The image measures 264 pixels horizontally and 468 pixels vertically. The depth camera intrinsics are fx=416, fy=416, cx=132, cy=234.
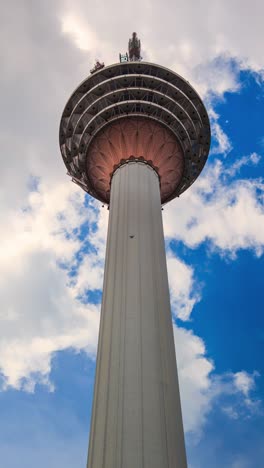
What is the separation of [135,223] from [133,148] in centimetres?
742

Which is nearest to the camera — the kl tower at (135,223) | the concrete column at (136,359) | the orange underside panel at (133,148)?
the concrete column at (136,359)

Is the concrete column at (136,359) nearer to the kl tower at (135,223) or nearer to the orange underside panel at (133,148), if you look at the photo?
Result: the kl tower at (135,223)

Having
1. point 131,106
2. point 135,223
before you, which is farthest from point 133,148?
point 135,223

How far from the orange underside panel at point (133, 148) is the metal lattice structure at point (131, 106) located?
0.63ft

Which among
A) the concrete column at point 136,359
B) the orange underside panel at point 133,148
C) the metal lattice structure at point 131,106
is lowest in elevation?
the concrete column at point 136,359

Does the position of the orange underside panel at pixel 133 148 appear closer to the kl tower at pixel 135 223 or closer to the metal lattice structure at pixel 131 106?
the kl tower at pixel 135 223

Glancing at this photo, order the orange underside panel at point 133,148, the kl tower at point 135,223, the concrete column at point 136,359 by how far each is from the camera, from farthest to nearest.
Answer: the orange underside panel at point 133,148
the kl tower at point 135,223
the concrete column at point 136,359

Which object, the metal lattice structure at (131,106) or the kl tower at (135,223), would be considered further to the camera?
the metal lattice structure at (131,106)

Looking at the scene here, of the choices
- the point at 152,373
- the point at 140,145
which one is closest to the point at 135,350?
the point at 152,373

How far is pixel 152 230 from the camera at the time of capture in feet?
70.6

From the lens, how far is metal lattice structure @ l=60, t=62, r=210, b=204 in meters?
28.3

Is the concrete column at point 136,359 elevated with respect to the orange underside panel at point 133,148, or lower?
lower

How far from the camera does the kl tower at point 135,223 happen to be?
14.0 m

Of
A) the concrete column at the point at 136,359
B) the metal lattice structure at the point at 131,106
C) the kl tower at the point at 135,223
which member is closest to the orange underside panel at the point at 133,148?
the kl tower at the point at 135,223
